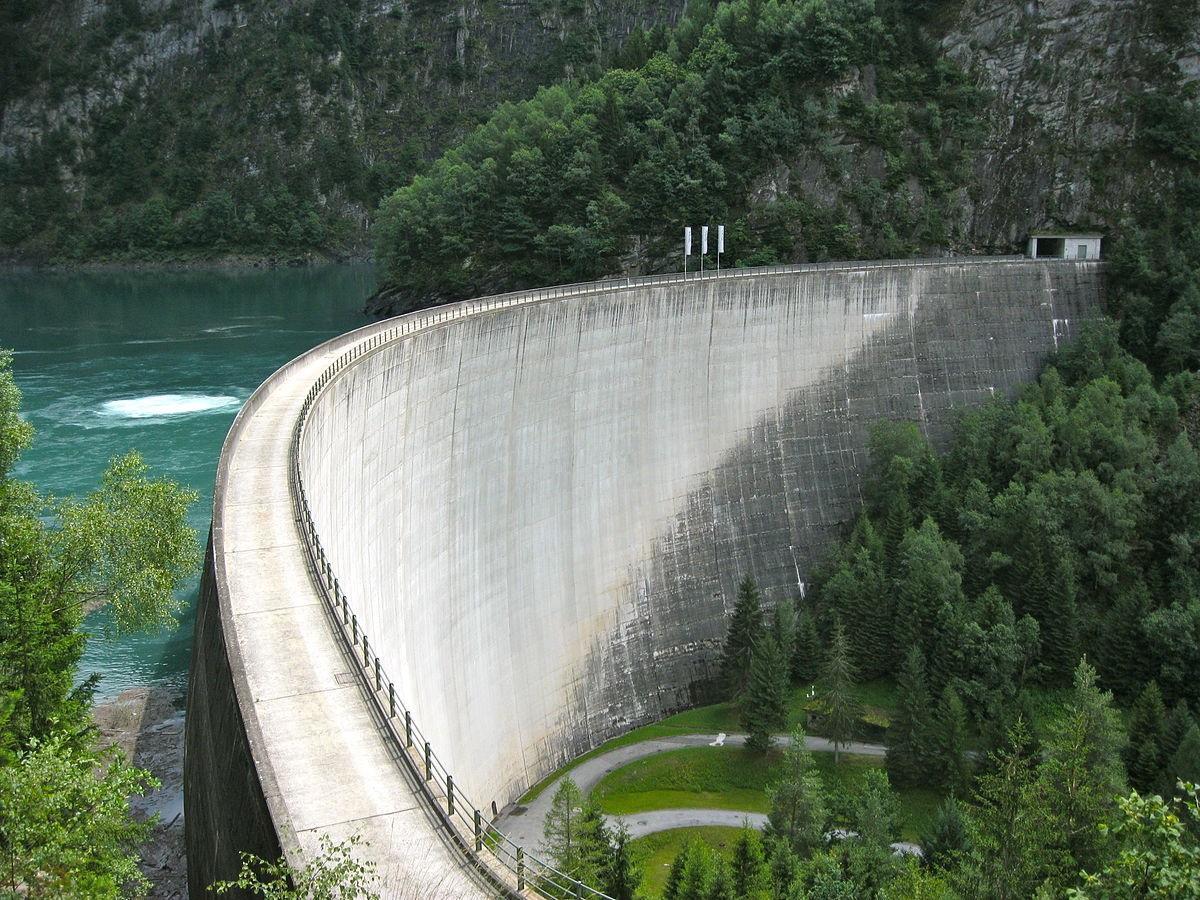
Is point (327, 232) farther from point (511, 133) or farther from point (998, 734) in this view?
point (998, 734)

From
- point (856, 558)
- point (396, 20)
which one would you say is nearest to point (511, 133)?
point (856, 558)

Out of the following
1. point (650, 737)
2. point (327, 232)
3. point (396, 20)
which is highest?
point (396, 20)

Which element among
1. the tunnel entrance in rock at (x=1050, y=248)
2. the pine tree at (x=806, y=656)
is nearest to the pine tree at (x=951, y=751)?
the pine tree at (x=806, y=656)

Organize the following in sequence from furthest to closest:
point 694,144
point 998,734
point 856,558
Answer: point 694,144 < point 856,558 < point 998,734

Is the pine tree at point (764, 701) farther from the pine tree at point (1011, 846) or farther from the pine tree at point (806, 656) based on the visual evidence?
the pine tree at point (1011, 846)

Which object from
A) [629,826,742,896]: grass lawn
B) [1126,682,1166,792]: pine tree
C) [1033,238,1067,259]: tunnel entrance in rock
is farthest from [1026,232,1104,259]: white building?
A: [629,826,742,896]: grass lawn

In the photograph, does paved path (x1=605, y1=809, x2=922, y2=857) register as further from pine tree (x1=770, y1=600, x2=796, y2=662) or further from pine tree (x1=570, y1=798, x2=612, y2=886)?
pine tree (x1=770, y1=600, x2=796, y2=662)
